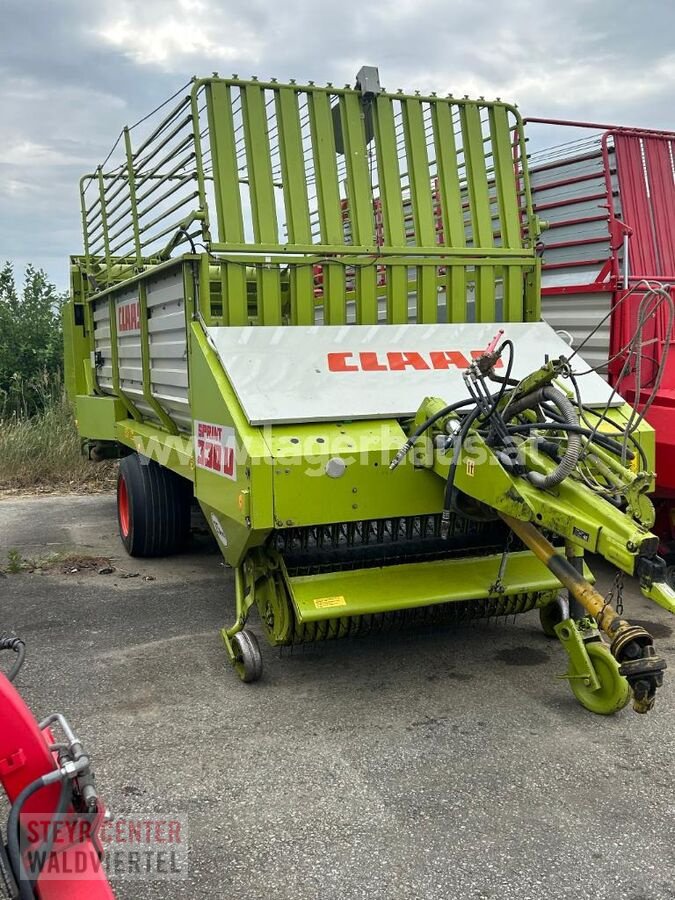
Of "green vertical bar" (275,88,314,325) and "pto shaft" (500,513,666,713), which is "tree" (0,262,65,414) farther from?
"pto shaft" (500,513,666,713)

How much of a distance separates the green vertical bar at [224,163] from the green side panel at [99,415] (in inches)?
93.3

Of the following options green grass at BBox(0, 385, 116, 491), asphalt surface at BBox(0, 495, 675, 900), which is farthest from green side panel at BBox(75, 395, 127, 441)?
green grass at BBox(0, 385, 116, 491)

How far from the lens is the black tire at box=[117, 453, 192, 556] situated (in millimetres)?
5469

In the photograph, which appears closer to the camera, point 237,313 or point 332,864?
point 332,864

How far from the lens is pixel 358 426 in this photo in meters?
3.53

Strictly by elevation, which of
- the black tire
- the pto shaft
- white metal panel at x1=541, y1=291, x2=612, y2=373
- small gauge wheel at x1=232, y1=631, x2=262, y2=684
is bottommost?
small gauge wheel at x1=232, y1=631, x2=262, y2=684

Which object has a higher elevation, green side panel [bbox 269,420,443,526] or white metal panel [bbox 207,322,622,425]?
white metal panel [bbox 207,322,622,425]

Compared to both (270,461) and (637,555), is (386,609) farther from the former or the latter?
(637,555)

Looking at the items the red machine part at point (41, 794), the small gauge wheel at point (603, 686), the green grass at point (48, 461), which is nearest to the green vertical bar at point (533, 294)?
the small gauge wheel at point (603, 686)

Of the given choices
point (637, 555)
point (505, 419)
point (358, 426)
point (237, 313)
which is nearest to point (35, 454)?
point (237, 313)

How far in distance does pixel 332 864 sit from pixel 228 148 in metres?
3.21

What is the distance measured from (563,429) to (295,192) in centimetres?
208

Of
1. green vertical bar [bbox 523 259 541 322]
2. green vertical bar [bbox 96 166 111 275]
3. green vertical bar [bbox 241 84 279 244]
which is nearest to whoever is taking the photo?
green vertical bar [bbox 241 84 279 244]

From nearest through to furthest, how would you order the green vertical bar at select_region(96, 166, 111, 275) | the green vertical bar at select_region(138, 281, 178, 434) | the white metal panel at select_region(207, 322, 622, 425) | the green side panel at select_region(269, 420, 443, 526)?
the green side panel at select_region(269, 420, 443, 526)
the white metal panel at select_region(207, 322, 622, 425)
the green vertical bar at select_region(138, 281, 178, 434)
the green vertical bar at select_region(96, 166, 111, 275)
